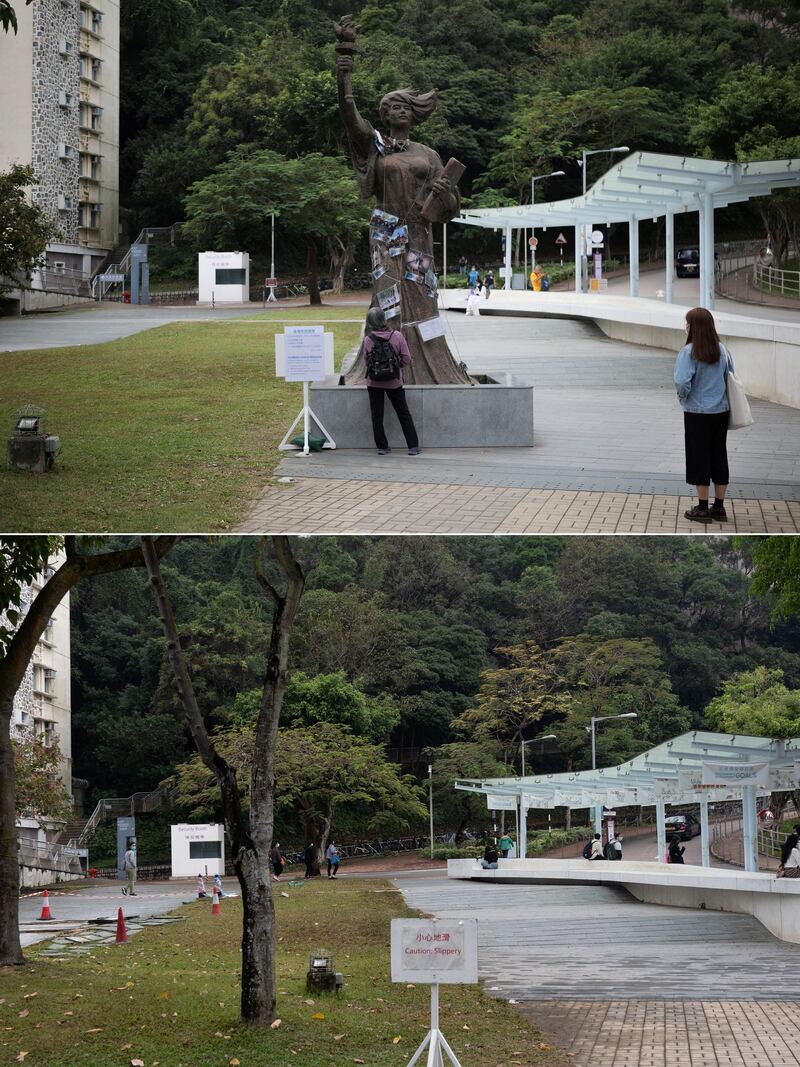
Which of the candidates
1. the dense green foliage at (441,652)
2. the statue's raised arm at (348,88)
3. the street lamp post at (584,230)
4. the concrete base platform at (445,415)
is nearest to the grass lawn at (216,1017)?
the concrete base platform at (445,415)

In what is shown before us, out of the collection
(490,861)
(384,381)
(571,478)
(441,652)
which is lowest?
(490,861)

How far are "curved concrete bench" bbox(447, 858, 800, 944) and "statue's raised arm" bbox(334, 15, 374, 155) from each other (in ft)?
34.9

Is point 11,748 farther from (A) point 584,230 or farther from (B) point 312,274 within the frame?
(A) point 584,230

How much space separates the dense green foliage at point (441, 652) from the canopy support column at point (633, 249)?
2472 centimetres

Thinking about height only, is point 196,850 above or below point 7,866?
below

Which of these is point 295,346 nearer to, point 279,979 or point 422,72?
point 422,72

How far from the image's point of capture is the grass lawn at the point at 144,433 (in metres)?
9.78

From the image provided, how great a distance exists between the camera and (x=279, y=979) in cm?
1310

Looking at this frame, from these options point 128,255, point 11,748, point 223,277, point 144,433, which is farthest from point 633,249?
point 11,748

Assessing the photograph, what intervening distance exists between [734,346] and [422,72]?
12.5ft

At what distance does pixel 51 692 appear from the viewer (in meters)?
46.7

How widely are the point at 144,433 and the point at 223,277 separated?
1349mm

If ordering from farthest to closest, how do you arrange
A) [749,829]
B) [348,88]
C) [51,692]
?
[51,692]
[749,829]
[348,88]

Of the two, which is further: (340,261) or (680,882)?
(680,882)
